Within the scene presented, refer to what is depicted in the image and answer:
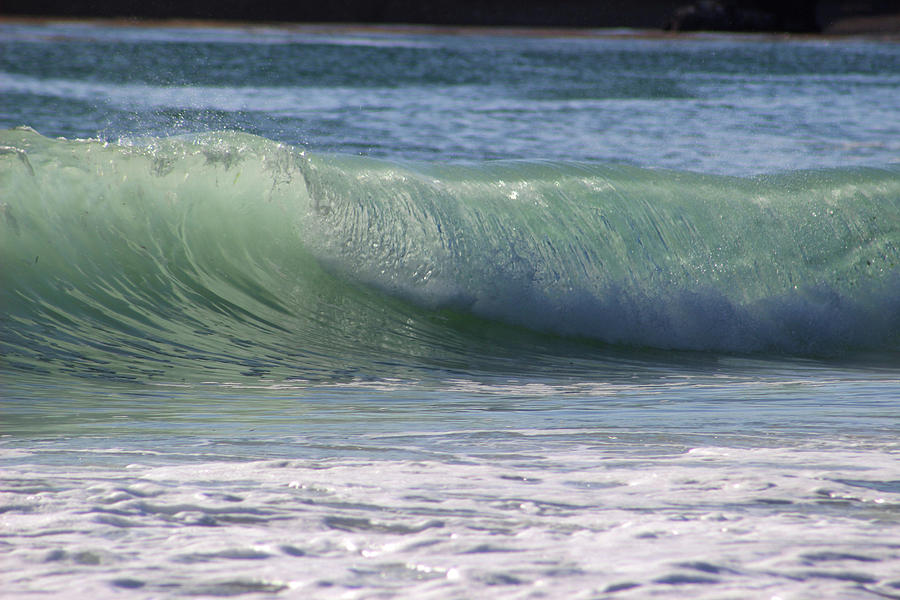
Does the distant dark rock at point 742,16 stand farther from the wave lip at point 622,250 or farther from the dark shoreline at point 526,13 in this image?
the wave lip at point 622,250

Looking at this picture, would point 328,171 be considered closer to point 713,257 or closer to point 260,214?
point 260,214

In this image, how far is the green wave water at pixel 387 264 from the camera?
13.0ft

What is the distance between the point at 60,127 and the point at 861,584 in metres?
9.16

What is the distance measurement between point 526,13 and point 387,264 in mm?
44000

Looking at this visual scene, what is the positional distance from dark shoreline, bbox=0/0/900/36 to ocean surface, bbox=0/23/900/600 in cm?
3645

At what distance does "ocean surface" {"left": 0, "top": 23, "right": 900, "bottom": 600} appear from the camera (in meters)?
1.58

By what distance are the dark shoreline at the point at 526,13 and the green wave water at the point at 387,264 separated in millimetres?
40237

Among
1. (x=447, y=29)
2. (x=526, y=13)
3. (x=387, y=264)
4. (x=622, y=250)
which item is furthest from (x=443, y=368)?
(x=526, y=13)

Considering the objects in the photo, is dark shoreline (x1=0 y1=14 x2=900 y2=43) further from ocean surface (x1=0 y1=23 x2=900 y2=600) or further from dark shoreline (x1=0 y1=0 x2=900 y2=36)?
ocean surface (x1=0 y1=23 x2=900 y2=600)

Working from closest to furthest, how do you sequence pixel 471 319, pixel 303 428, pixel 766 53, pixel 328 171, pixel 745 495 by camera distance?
pixel 745 495 < pixel 303 428 < pixel 471 319 < pixel 328 171 < pixel 766 53

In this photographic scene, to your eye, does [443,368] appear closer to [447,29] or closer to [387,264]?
[387,264]

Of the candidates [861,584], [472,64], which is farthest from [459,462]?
[472,64]

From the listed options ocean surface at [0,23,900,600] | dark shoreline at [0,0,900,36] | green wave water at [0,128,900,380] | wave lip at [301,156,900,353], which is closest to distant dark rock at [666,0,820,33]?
dark shoreline at [0,0,900,36]

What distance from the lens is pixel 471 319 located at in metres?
4.21
